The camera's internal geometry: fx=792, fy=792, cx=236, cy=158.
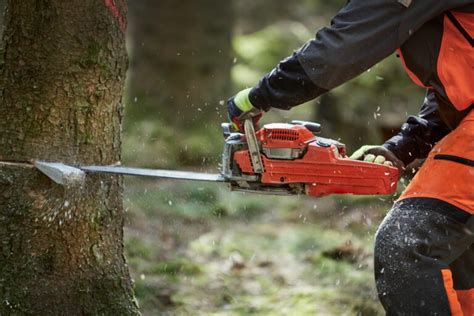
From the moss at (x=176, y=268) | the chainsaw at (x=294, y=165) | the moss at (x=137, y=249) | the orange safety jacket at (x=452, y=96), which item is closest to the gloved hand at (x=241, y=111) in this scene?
the chainsaw at (x=294, y=165)

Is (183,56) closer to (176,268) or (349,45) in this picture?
(176,268)

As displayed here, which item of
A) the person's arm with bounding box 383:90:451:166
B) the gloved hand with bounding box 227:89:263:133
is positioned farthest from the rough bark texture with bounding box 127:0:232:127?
the gloved hand with bounding box 227:89:263:133

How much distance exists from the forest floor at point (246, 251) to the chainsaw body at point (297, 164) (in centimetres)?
127

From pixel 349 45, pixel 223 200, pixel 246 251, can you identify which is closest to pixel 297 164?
pixel 349 45

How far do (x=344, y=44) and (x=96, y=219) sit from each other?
1423 millimetres

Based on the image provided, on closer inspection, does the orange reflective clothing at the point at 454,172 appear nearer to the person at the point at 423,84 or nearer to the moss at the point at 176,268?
the person at the point at 423,84

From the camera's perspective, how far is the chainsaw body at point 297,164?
3529 mm

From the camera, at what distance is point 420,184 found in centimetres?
329

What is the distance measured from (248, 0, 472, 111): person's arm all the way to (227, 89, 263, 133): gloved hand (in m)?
0.12

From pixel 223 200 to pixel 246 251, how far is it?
5.59 feet

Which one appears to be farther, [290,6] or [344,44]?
[290,6]

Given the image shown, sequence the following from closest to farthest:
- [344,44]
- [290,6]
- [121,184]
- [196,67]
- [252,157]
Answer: [344,44]
[252,157]
[121,184]
[196,67]
[290,6]

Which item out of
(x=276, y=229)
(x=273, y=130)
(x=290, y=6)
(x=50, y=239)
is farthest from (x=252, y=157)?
(x=290, y=6)

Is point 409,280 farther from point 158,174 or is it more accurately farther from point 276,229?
point 276,229
